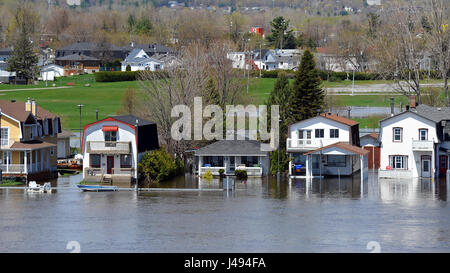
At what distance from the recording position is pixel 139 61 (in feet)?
557

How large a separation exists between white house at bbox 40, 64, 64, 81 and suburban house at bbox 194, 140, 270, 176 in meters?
91.9

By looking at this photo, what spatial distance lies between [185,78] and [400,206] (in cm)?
2973

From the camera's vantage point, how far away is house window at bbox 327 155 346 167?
71.7m

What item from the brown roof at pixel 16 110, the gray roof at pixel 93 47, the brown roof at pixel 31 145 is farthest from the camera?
the gray roof at pixel 93 47

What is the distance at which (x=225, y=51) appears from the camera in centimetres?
10038

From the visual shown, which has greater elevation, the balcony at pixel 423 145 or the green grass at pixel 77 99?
the green grass at pixel 77 99

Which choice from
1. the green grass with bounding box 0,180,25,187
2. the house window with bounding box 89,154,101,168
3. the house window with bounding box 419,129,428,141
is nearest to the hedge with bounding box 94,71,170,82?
the house window with bounding box 89,154,101,168

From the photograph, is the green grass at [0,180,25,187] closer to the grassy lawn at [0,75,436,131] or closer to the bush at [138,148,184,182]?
the bush at [138,148,184,182]

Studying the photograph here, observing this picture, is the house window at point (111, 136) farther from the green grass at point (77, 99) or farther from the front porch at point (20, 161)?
the green grass at point (77, 99)

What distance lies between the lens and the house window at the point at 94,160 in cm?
6919

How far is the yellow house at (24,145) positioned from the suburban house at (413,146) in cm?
2518

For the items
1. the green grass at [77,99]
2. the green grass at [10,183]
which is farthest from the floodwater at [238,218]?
the green grass at [77,99]

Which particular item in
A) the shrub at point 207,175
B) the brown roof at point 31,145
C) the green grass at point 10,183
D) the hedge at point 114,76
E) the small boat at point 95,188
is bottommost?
the small boat at point 95,188

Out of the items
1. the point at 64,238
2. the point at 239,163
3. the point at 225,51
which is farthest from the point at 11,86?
the point at 64,238
